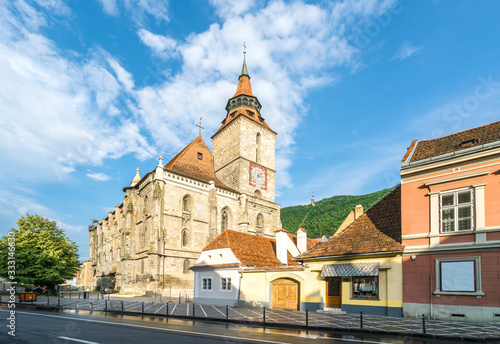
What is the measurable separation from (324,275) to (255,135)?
33.2 meters

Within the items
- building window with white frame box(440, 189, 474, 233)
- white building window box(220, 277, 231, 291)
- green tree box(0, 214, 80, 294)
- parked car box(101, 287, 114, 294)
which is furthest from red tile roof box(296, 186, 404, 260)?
green tree box(0, 214, 80, 294)

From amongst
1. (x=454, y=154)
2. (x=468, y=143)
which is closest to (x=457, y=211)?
(x=454, y=154)

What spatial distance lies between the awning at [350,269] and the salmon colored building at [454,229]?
141 cm

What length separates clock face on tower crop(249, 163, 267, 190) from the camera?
1865 inches

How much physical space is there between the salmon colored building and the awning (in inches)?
55.4

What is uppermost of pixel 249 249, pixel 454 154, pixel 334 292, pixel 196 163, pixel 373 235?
pixel 196 163

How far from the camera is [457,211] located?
1495 centimetres

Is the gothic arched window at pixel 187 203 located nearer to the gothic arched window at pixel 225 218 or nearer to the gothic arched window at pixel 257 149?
the gothic arched window at pixel 225 218

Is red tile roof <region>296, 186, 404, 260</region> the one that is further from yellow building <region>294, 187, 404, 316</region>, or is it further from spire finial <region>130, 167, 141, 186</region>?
spire finial <region>130, 167, 141, 186</region>

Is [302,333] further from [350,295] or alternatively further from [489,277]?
[489,277]

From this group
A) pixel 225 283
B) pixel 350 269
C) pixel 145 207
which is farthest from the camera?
pixel 145 207

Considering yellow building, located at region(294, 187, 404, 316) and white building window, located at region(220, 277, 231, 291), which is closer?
yellow building, located at region(294, 187, 404, 316)

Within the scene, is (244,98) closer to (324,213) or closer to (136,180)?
(136,180)

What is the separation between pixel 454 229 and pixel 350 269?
16.5ft
